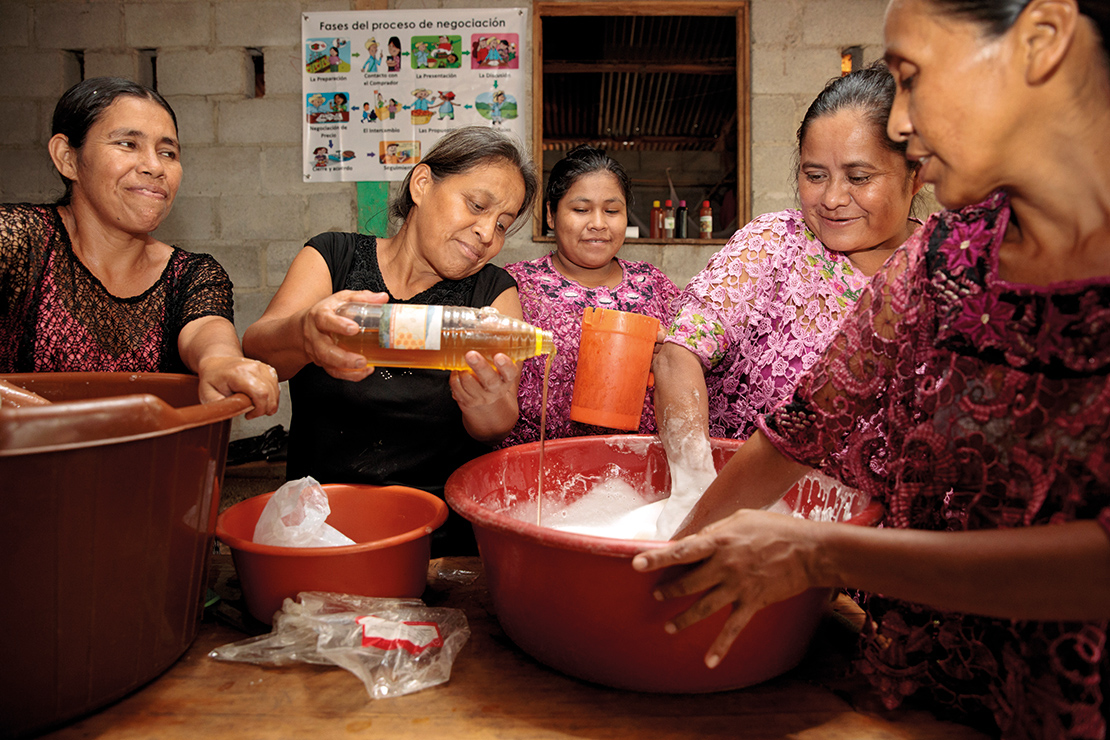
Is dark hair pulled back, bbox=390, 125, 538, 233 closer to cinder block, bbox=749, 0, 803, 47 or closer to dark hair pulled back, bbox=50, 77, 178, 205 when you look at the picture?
dark hair pulled back, bbox=50, 77, 178, 205

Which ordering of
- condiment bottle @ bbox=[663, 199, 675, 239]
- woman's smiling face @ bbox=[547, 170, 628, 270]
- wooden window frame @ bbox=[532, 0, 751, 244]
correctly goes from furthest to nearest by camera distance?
condiment bottle @ bbox=[663, 199, 675, 239]
wooden window frame @ bbox=[532, 0, 751, 244]
woman's smiling face @ bbox=[547, 170, 628, 270]

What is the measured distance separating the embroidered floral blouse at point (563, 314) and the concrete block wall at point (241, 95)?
127 cm

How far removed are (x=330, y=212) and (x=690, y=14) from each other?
2401mm

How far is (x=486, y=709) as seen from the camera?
92 centimetres

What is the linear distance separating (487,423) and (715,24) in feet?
12.9

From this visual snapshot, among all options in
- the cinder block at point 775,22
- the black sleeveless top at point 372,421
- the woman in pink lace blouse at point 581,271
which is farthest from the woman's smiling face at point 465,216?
the cinder block at point 775,22

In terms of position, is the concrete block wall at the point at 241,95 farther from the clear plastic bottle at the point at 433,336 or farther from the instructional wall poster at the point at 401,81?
the clear plastic bottle at the point at 433,336

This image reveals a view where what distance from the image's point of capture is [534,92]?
3816 millimetres

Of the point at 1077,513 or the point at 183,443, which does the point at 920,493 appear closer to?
the point at 1077,513

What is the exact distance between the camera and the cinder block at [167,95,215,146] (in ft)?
12.8

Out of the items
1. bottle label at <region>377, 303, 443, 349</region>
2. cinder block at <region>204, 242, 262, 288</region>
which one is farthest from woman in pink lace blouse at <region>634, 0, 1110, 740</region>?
cinder block at <region>204, 242, 262, 288</region>

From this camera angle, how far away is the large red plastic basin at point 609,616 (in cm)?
87

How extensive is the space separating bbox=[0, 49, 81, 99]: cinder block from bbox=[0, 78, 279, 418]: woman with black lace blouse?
2793 mm

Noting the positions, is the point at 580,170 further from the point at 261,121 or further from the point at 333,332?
the point at 261,121
